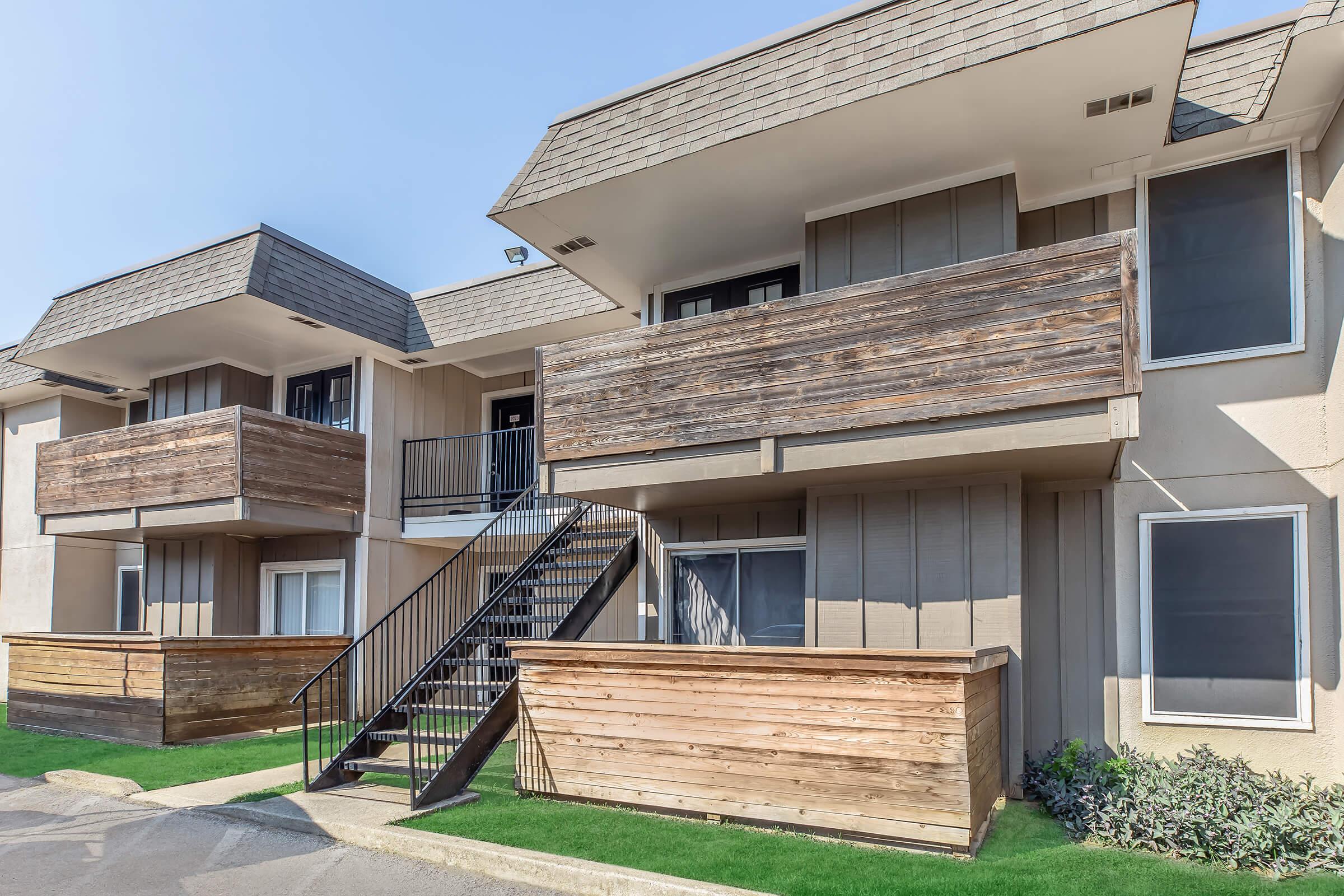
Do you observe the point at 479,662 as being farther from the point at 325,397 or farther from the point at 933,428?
the point at 325,397

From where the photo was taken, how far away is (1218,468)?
7539mm

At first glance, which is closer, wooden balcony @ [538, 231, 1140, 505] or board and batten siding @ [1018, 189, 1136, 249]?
wooden balcony @ [538, 231, 1140, 505]

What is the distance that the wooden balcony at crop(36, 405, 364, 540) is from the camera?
12.3 metres

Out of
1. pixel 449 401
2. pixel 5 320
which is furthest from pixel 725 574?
pixel 5 320

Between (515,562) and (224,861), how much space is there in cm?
803

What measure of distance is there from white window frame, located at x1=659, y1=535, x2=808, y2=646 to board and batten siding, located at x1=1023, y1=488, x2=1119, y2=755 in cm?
228

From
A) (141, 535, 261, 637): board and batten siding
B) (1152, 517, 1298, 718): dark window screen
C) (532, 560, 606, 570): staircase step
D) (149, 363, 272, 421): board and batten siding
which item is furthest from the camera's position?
(149, 363, 272, 421): board and batten siding

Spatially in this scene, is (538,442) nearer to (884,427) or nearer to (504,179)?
(504,179)

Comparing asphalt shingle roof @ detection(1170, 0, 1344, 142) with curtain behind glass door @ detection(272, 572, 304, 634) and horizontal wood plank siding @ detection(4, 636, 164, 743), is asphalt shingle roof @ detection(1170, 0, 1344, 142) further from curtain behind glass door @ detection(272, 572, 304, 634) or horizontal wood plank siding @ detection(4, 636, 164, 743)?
curtain behind glass door @ detection(272, 572, 304, 634)

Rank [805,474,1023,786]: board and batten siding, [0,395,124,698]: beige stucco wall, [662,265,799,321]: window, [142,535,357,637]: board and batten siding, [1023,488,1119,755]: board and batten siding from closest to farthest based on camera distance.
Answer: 1. [805,474,1023,786]: board and batten siding
2. [1023,488,1119,755]: board and batten siding
3. [662,265,799,321]: window
4. [142,535,357,637]: board and batten siding
5. [0,395,124,698]: beige stucco wall

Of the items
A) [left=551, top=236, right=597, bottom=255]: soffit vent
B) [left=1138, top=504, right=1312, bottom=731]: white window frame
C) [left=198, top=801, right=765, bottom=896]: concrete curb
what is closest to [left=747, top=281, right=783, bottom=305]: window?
[left=551, top=236, right=597, bottom=255]: soffit vent

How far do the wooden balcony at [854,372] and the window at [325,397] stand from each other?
662 cm

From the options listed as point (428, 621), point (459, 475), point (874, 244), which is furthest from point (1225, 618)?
point (459, 475)

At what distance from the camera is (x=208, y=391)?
14.9 meters
